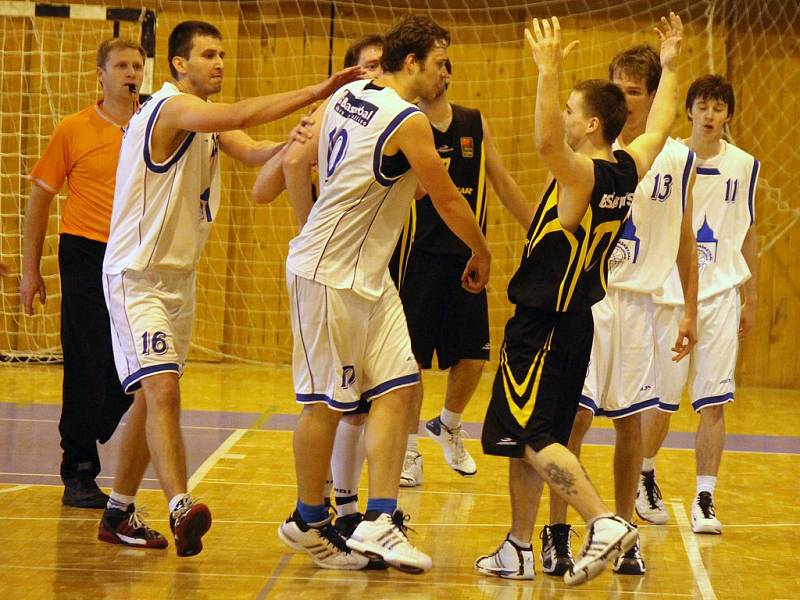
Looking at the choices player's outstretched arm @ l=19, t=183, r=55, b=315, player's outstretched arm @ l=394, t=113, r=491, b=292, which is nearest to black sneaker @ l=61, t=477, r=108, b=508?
player's outstretched arm @ l=19, t=183, r=55, b=315

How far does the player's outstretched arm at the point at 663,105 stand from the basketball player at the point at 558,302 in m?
0.02

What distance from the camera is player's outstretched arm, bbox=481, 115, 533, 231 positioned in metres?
5.45

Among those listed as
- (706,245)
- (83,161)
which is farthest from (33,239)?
(706,245)

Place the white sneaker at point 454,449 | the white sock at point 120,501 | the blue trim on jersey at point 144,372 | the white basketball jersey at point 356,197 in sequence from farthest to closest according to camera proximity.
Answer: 1. the white sneaker at point 454,449
2. the white sock at point 120,501
3. the blue trim on jersey at point 144,372
4. the white basketball jersey at point 356,197

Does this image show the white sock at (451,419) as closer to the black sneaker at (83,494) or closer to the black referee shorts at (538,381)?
the black sneaker at (83,494)

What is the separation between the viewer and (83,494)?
17.2 ft

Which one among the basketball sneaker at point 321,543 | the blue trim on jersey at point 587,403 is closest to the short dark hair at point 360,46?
the blue trim on jersey at point 587,403

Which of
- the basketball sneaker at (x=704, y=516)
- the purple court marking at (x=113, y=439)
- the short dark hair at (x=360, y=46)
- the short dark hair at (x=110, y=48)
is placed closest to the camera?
the basketball sneaker at (x=704, y=516)

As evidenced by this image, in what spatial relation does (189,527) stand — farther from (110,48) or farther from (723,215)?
(723,215)

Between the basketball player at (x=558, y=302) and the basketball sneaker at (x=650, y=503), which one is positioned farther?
the basketball sneaker at (x=650, y=503)

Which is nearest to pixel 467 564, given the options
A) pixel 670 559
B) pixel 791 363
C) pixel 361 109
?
pixel 670 559

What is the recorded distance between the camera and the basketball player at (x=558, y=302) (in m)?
3.98

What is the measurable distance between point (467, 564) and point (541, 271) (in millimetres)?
1131

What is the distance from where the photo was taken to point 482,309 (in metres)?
6.18
